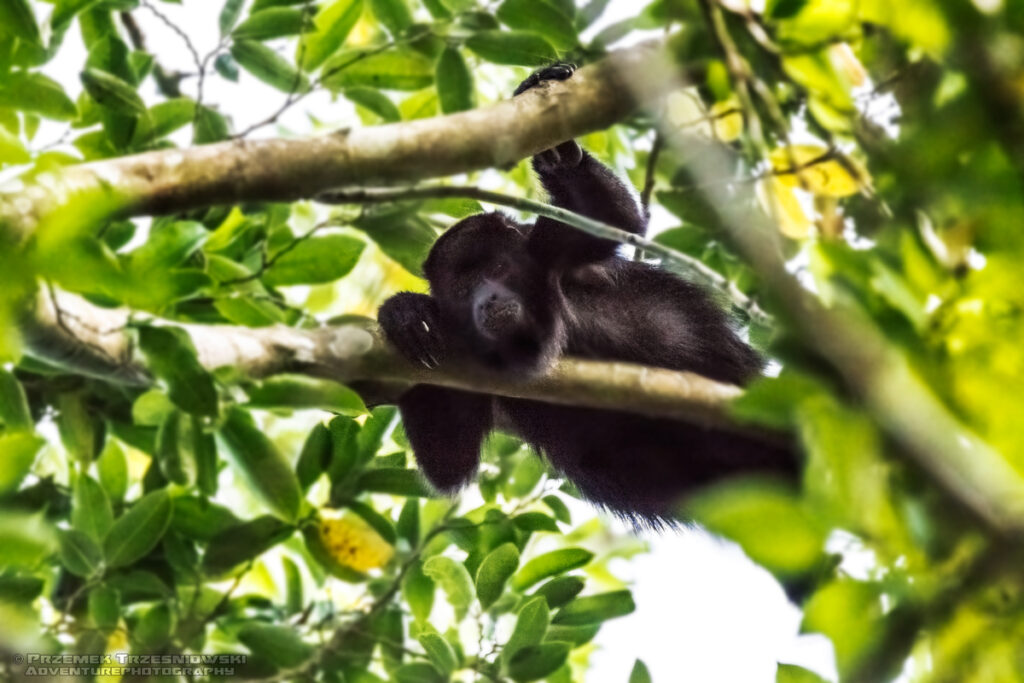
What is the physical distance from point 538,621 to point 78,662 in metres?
1.51

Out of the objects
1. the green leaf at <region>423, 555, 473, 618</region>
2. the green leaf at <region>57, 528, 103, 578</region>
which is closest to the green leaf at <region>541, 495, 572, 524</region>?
the green leaf at <region>423, 555, 473, 618</region>

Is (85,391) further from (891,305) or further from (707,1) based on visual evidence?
(891,305)

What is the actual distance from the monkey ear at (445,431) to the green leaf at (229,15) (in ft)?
4.87

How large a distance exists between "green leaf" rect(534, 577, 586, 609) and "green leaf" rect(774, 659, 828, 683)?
1590mm

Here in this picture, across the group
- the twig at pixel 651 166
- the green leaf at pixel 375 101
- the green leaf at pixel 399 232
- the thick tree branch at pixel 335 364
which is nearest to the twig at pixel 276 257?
the green leaf at pixel 399 232

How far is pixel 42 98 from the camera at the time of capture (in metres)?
3.61

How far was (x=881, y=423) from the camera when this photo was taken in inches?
44.6

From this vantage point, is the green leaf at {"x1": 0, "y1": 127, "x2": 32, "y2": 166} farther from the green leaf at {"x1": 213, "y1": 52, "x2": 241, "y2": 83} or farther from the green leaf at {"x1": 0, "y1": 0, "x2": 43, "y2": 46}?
the green leaf at {"x1": 213, "y1": 52, "x2": 241, "y2": 83}

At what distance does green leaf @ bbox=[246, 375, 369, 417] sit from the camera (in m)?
2.65

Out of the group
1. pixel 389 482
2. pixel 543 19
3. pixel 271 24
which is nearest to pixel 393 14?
pixel 271 24

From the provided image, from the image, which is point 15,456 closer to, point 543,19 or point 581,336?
point 543,19

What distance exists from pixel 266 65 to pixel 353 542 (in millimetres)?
1775

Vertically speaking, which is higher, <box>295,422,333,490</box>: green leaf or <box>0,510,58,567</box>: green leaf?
<box>295,422,333,490</box>: green leaf

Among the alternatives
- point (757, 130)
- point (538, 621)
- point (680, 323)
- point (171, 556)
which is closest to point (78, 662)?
point (171, 556)
